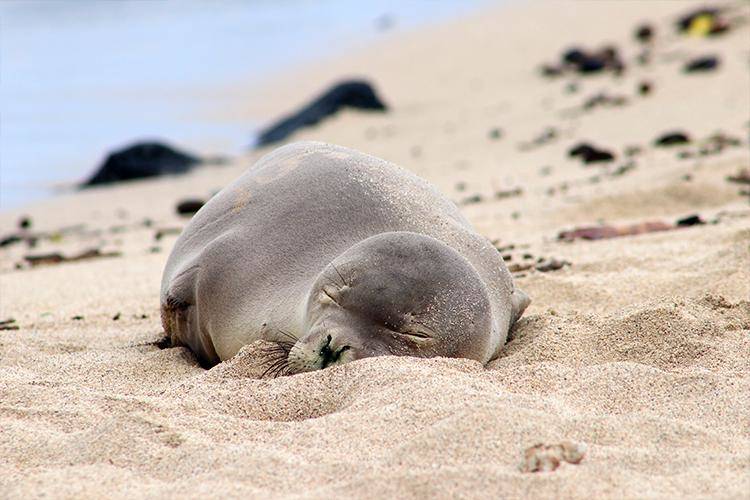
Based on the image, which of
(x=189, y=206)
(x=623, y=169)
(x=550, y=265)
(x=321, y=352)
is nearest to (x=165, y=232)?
(x=189, y=206)

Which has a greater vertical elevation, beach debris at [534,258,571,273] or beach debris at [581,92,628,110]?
beach debris at [534,258,571,273]

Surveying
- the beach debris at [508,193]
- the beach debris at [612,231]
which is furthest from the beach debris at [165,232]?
the beach debris at [612,231]

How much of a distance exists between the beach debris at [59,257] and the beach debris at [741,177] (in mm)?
4041

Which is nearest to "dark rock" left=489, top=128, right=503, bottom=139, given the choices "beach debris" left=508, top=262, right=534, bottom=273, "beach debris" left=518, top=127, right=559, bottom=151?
"beach debris" left=518, top=127, right=559, bottom=151

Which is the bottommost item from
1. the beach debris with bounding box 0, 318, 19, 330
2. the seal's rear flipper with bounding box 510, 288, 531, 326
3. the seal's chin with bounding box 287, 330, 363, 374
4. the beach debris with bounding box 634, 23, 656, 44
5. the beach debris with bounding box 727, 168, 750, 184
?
the beach debris with bounding box 634, 23, 656, 44

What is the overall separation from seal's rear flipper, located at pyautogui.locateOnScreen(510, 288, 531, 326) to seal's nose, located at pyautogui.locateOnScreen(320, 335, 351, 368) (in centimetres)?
96

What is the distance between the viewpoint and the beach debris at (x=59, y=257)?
7.51 meters

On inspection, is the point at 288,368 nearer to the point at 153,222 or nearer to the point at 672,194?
the point at 672,194

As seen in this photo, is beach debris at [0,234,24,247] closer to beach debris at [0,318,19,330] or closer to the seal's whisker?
beach debris at [0,318,19,330]

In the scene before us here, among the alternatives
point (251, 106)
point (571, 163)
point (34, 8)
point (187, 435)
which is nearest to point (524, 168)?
point (571, 163)

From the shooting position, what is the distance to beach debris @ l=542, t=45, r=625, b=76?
535 inches

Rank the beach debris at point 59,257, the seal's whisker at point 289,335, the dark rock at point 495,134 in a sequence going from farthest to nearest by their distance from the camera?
the dark rock at point 495,134
the beach debris at point 59,257
the seal's whisker at point 289,335

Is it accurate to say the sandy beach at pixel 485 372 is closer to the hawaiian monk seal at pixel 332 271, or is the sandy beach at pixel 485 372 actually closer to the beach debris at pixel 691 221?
the beach debris at pixel 691 221

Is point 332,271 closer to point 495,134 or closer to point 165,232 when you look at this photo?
point 165,232
